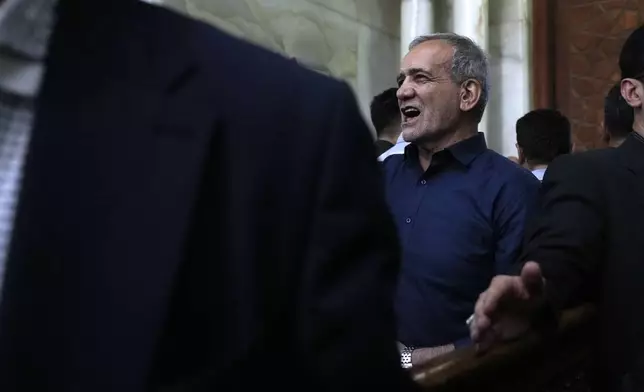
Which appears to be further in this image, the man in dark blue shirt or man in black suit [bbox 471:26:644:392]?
the man in dark blue shirt

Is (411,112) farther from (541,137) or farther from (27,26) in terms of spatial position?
(27,26)

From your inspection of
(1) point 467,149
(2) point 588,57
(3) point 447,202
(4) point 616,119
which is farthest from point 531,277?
(2) point 588,57

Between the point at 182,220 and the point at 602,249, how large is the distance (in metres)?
1.09

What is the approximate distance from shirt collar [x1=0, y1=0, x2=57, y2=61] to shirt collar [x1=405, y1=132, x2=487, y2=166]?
1.49m

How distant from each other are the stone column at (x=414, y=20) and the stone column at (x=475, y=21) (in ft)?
0.64

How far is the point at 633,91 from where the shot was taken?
5.48 ft

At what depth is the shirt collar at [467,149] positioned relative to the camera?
6.61 feet

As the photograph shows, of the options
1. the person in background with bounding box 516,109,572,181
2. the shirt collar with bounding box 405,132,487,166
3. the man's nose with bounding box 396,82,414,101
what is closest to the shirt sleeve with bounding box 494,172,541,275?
the shirt collar with bounding box 405,132,487,166

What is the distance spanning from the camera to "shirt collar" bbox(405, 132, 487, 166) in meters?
2.02

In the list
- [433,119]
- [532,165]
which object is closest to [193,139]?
[433,119]

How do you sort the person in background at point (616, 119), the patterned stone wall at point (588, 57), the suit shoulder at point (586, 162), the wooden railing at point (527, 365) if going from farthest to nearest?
the patterned stone wall at point (588, 57), the person in background at point (616, 119), the suit shoulder at point (586, 162), the wooden railing at point (527, 365)

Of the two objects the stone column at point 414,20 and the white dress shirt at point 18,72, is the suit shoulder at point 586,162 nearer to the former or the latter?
the white dress shirt at point 18,72

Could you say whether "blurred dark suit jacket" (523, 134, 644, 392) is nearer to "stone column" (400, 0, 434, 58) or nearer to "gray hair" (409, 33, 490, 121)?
"gray hair" (409, 33, 490, 121)

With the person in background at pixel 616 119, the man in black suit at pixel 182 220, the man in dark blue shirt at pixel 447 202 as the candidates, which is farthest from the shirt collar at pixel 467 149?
the man in black suit at pixel 182 220
